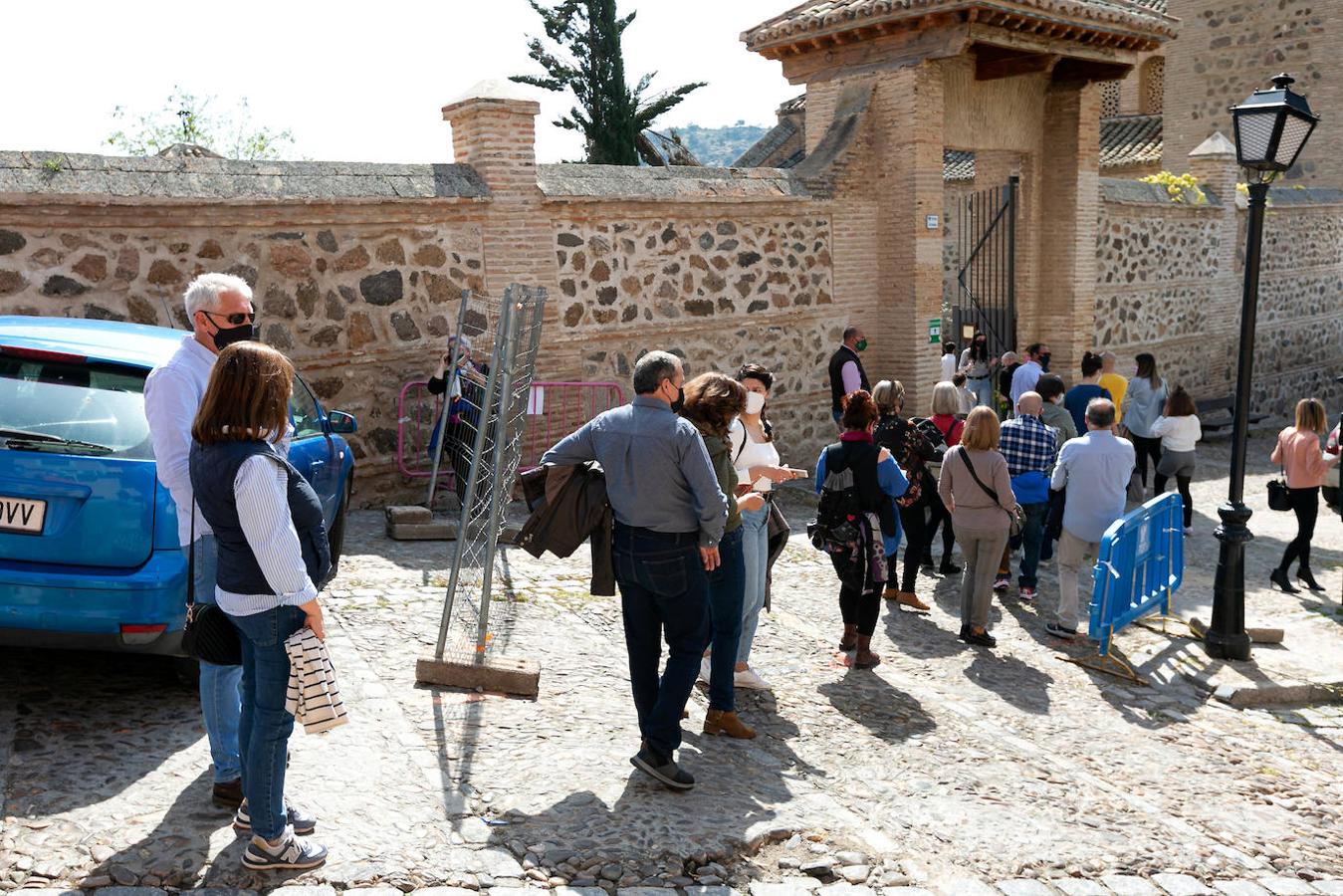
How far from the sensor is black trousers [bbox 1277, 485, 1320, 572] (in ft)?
31.3

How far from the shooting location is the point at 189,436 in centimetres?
381

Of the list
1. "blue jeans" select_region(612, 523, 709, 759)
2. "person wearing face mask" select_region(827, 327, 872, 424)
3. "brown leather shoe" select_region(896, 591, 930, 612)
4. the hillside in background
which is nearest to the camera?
"blue jeans" select_region(612, 523, 709, 759)

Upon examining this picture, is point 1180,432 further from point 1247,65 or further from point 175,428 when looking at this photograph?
point 1247,65

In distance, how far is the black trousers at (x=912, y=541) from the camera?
8.15 metres

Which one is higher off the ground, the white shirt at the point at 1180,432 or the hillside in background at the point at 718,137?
the hillside in background at the point at 718,137

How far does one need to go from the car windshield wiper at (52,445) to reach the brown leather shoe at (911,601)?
17.8 ft

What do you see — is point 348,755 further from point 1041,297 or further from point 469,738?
point 1041,297

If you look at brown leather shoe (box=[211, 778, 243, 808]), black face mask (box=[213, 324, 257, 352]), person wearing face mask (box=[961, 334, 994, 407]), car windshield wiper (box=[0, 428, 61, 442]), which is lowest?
brown leather shoe (box=[211, 778, 243, 808])

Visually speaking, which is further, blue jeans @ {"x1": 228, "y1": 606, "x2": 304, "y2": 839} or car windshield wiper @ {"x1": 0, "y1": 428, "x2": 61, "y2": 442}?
car windshield wiper @ {"x1": 0, "y1": 428, "x2": 61, "y2": 442}

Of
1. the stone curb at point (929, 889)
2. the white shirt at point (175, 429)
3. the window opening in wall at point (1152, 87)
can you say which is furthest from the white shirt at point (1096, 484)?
the window opening in wall at point (1152, 87)

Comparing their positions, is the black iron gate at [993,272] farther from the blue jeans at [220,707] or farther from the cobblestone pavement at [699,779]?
the blue jeans at [220,707]

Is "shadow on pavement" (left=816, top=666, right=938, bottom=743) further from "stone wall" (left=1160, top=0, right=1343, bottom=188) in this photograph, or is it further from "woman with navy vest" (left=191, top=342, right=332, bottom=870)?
"stone wall" (left=1160, top=0, right=1343, bottom=188)

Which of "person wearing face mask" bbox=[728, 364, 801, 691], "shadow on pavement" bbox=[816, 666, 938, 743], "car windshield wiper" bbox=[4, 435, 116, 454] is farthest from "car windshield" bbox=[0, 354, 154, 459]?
"shadow on pavement" bbox=[816, 666, 938, 743]

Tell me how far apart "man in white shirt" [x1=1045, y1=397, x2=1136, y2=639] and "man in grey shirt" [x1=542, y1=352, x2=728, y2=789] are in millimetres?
3998
